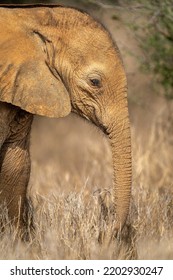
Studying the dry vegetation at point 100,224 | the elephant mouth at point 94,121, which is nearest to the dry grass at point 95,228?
the dry vegetation at point 100,224

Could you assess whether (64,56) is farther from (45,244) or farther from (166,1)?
(166,1)

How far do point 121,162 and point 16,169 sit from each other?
0.92 metres

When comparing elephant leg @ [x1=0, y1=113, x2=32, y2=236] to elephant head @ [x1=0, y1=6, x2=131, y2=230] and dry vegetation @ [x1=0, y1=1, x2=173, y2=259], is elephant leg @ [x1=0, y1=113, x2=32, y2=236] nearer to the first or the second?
dry vegetation @ [x1=0, y1=1, x2=173, y2=259]

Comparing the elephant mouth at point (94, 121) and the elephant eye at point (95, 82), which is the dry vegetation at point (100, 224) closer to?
the elephant mouth at point (94, 121)

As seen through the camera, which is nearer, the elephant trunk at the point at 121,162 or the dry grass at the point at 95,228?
the dry grass at the point at 95,228

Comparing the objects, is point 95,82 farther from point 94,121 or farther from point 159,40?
point 159,40

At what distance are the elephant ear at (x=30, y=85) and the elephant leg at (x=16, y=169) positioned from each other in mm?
386

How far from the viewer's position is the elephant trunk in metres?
8.00

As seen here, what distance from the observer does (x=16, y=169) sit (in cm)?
858

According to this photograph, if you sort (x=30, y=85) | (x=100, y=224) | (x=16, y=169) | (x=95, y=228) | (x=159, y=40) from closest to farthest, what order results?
(x=30, y=85), (x=95, y=228), (x=100, y=224), (x=16, y=169), (x=159, y=40)

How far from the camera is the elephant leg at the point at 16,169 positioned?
846 cm

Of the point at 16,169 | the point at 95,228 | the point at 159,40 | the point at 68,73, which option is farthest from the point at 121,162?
the point at 159,40
